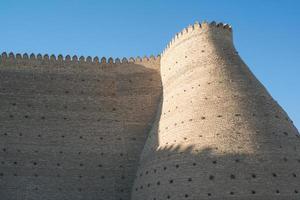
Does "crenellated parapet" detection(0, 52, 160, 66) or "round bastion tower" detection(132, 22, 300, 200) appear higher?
"crenellated parapet" detection(0, 52, 160, 66)

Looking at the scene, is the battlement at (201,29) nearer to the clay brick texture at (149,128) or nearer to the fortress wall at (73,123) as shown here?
the clay brick texture at (149,128)

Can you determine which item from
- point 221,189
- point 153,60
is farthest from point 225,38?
point 221,189

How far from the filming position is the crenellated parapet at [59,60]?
73.7 feet

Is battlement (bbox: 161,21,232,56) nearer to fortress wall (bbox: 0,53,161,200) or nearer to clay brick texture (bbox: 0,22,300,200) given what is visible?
clay brick texture (bbox: 0,22,300,200)

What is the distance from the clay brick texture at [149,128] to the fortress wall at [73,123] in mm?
43

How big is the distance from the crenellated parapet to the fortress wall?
45mm

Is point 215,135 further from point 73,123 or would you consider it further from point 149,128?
point 73,123

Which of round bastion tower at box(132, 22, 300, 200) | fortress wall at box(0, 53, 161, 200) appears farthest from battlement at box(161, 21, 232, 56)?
fortress wall at box(0, 53, 161, 200)

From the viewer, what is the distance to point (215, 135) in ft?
58.4

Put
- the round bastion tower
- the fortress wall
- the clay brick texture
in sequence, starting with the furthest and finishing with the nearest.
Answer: the fortress wall < the clay brick texture < the round bastion tower

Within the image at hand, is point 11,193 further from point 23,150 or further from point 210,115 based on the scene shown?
point 210,115

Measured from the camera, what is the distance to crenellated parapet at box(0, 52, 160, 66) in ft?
73.7

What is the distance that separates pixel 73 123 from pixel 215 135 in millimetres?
6817

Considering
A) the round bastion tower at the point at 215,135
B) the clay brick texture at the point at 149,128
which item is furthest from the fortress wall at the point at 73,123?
the round bastion tower at the point at 215,135
